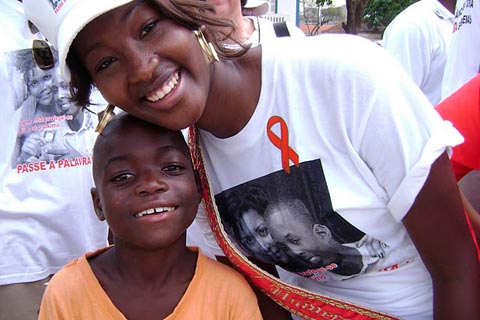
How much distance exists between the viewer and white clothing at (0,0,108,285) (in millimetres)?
1998

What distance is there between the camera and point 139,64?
1.28m

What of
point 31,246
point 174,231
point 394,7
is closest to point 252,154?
point 174,231

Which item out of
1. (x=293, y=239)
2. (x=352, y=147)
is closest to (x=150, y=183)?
(x=293, y=239)

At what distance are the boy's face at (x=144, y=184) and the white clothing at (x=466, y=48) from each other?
6.42ft

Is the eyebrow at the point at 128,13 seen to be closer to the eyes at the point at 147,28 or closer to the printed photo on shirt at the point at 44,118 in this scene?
the eyes at the point at 147,28

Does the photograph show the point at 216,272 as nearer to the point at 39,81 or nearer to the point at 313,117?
the point at 313,117

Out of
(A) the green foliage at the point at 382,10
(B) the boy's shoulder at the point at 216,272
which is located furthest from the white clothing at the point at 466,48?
(A) the green foliage at the point at 382,10

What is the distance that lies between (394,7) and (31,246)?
24.6 metres

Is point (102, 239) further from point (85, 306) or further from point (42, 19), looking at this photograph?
point (42, 19)

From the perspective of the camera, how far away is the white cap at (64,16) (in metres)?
1.22

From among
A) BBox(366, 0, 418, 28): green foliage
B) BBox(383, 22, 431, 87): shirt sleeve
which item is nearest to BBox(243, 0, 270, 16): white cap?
BBox(383, 22, 431, 87): shirt sleeve

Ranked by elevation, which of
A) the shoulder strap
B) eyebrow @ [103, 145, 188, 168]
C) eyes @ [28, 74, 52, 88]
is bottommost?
eyebrow @ [103, 145, 188, 168]

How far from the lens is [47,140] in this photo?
2070mm

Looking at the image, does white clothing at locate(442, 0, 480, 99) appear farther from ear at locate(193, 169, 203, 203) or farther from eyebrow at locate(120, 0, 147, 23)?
eyebrow at locate(120, 0, 147, 23)
